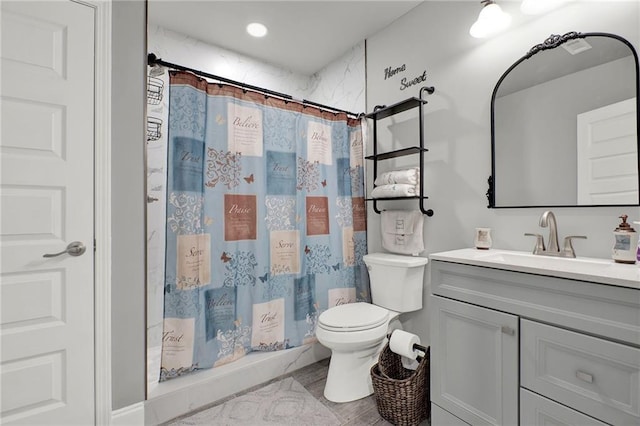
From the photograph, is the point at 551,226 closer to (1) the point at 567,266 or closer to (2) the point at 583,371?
(1) the point at 567,266

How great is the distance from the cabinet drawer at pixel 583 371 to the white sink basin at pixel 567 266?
7.6 inches

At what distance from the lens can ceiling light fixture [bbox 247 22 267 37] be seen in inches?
90.0

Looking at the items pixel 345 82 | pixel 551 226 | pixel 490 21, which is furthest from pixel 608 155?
pixel 345 82

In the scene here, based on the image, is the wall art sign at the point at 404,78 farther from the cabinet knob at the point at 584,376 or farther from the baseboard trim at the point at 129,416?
the baseboard trim at the point at 129,416

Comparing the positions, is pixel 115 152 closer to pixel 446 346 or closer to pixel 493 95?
pixel 446 346

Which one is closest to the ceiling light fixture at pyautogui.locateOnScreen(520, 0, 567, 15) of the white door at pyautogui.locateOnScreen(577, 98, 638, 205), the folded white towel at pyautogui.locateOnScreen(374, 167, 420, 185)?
the white door at pyautogui.locateOnScreen(577, 98, 638, 205)

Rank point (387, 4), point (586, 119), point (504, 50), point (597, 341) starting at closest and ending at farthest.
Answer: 1. point (597, 341)
2. point (586, 119)
3. point (504, 50)
4. point (387, 4)

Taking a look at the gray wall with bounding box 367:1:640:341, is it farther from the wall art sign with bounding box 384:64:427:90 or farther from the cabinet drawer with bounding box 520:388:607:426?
the cabinet drawer with bounding box 520:388:607:426

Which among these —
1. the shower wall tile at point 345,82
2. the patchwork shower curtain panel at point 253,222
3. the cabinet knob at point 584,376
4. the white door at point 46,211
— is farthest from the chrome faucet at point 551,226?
the white door at point 46,211

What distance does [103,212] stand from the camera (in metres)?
1.43

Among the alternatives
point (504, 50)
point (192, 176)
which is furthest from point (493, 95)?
point (192, 176)

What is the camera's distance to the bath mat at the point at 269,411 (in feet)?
5.30

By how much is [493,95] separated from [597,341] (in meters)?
1.26

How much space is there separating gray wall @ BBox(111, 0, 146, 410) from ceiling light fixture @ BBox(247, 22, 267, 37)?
0.92m
